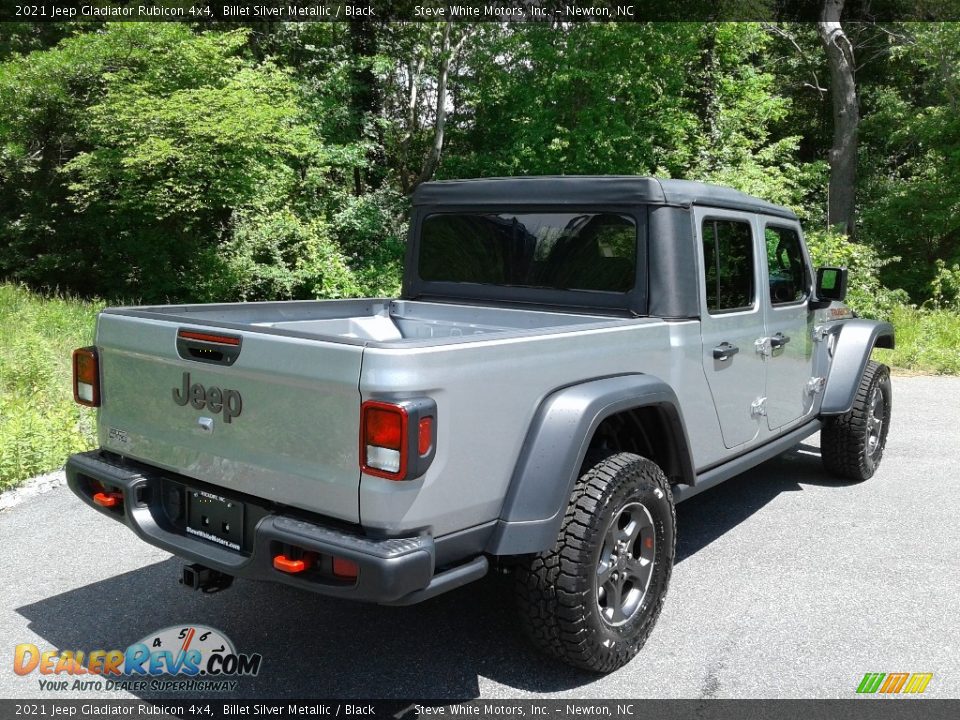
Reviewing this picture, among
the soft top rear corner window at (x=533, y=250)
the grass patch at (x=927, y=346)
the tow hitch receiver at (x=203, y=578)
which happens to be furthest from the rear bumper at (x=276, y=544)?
the grass patch at (x=927, y=346)

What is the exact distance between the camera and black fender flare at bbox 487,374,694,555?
2904 mm

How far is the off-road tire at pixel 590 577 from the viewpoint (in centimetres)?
300

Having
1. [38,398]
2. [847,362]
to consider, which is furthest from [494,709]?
[38,398]

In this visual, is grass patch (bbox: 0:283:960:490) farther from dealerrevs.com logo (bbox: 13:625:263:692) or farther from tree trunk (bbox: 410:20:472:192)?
tree trunk (bbox: 410:20:472:192)

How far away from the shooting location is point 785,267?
4.99 metres

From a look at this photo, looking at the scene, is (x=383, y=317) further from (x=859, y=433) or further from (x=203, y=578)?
(x=859, y=433)

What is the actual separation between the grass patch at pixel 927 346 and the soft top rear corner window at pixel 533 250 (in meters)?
8.70

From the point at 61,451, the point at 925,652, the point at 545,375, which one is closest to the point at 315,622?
the point at 545,375

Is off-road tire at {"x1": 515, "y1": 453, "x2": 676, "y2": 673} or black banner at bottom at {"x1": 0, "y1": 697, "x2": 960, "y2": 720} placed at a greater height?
off-road tire at {"x1": 515, "y1": 453, "x2": 676, "y2": 673}

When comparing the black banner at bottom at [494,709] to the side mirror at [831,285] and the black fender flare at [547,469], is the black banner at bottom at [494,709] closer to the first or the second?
the black fender flare at [547,469]

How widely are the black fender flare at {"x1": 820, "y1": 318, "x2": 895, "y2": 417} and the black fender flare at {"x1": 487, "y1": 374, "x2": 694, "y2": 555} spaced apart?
2.97 metres

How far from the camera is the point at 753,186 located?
17.1m

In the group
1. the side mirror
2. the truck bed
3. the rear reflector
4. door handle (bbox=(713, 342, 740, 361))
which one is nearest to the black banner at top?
the side mirror

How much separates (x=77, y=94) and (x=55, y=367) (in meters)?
9.47
